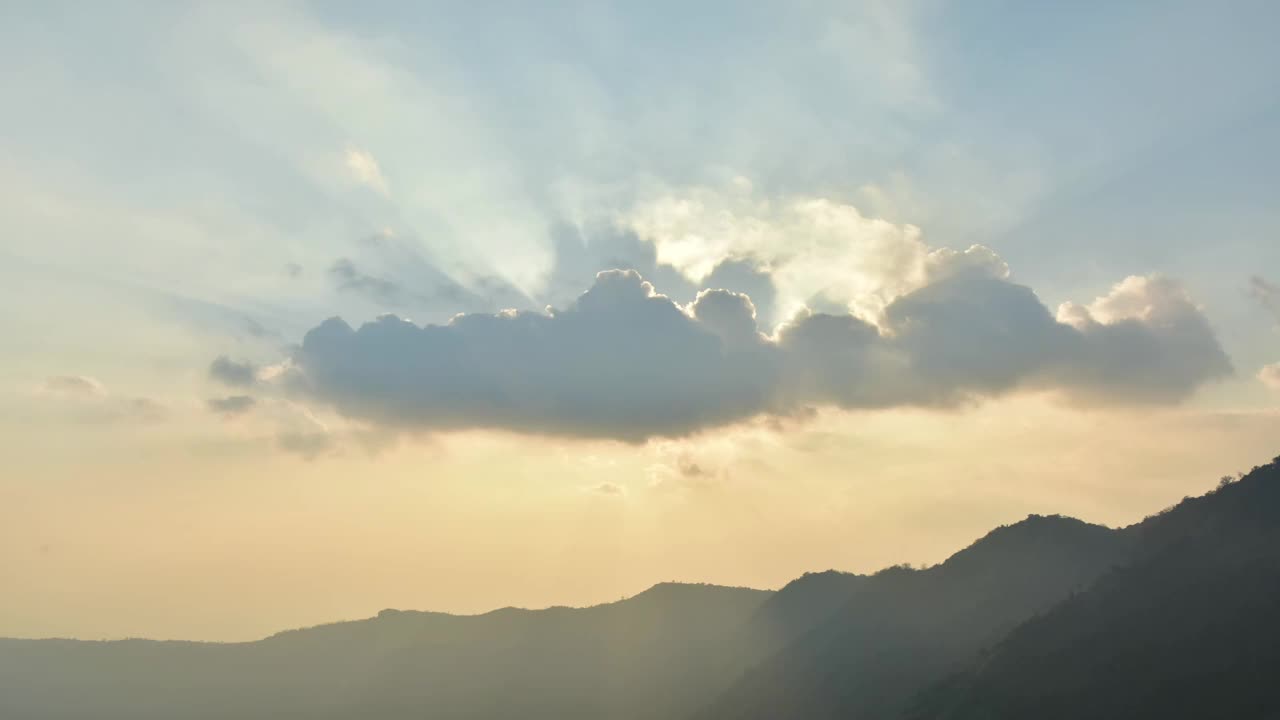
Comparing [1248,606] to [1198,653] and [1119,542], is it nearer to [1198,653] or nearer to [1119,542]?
[1198,653]

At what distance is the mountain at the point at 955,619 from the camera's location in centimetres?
16325

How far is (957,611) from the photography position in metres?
183

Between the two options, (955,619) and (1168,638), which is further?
(955,619)

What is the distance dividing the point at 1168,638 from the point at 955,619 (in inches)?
3252

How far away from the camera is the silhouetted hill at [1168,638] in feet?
291

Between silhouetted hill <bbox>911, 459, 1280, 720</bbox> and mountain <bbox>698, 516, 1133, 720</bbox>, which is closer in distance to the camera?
silhouetted hill <bbox>911, 459, 1280, 720</bbox>

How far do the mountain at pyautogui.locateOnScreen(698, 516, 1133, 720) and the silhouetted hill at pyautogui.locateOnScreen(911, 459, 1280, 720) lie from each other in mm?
33001

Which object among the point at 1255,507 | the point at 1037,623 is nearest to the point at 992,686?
the point at 1037,623

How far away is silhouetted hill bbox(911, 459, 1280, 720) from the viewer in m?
88.8

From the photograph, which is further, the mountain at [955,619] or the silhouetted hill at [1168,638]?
the mountain at [955,619]

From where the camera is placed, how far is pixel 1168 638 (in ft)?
326

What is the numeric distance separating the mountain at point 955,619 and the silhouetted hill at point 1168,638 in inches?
1299

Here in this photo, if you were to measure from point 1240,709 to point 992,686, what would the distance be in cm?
3368

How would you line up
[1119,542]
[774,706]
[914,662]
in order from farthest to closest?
[774,706]
[1119,542]
[914,662]
